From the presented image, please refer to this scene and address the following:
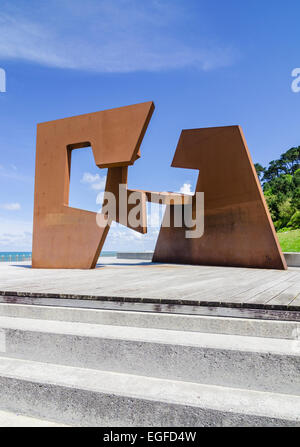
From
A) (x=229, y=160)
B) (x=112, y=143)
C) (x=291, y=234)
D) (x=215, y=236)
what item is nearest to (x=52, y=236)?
(x=112, y=143)

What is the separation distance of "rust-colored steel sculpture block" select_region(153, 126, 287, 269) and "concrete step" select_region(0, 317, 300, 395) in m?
7.14

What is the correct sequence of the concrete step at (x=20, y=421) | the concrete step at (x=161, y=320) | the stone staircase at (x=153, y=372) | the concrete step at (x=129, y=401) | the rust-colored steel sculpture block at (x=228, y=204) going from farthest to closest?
the rust-colored steel sculpture block at (x=228, y=204)
the concrete step at (x=161, y=320)
the concrete step at (x=20, y=421)
the stone staircase at (x=153, y=372)
the concrete step at (x=129, y=401)

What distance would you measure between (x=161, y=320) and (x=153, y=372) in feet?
1.75

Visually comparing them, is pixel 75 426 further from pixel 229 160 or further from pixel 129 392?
pixel 229 160

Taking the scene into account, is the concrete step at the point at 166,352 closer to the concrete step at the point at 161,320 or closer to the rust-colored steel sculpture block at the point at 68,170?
the concrete step at the point at 161,320

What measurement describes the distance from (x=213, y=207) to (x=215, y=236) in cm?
95

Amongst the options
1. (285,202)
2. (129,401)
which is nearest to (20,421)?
(129,401)

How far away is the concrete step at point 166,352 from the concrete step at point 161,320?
0.07m

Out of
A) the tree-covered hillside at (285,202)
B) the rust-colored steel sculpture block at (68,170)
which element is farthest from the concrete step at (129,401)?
the tree-covered hillside at (285,202)

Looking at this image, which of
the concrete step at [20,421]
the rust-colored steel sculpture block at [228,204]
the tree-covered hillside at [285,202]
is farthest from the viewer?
the tree-covered hillside at [285,202]

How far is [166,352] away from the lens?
264 cm

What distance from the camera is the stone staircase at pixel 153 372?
2.19m

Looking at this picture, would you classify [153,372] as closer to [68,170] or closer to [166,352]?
[166,352]
